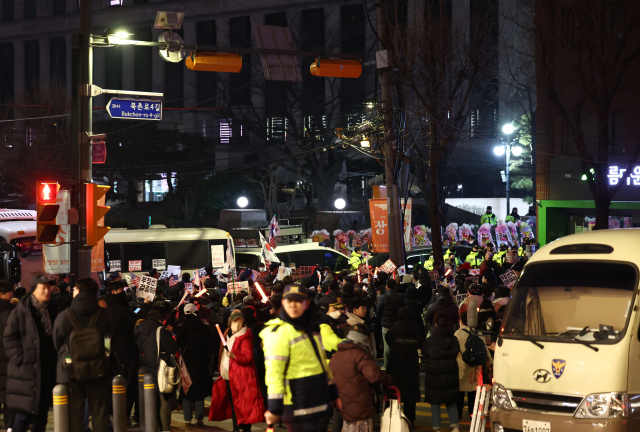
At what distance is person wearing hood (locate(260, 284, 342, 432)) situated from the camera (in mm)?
5770

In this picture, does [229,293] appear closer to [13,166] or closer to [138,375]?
[138,375]

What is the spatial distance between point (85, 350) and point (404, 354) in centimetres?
366

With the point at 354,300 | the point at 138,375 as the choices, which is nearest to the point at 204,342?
the point at 138,375

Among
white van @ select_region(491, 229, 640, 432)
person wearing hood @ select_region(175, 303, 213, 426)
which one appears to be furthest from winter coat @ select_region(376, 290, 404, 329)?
white van @ select_region(491, 229, 640, 432)

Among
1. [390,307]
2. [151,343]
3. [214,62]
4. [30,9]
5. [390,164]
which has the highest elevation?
[30,9]

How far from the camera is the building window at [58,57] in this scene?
198ft

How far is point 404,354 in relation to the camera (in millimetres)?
8422

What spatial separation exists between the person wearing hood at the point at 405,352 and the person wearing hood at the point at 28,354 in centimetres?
393

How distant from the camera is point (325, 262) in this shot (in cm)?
2389

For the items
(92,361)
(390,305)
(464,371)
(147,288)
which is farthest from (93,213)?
(464,371)

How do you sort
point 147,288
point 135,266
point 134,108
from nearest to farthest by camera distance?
1. point 147,288
2. point 134,108
3. point 135,266

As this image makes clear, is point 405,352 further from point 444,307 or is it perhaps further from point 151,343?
point 151,343

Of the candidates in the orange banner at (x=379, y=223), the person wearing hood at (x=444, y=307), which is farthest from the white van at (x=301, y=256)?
the person wearing hood at (x=444, y=307)

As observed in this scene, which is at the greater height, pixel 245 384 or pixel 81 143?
pixel 81 143
